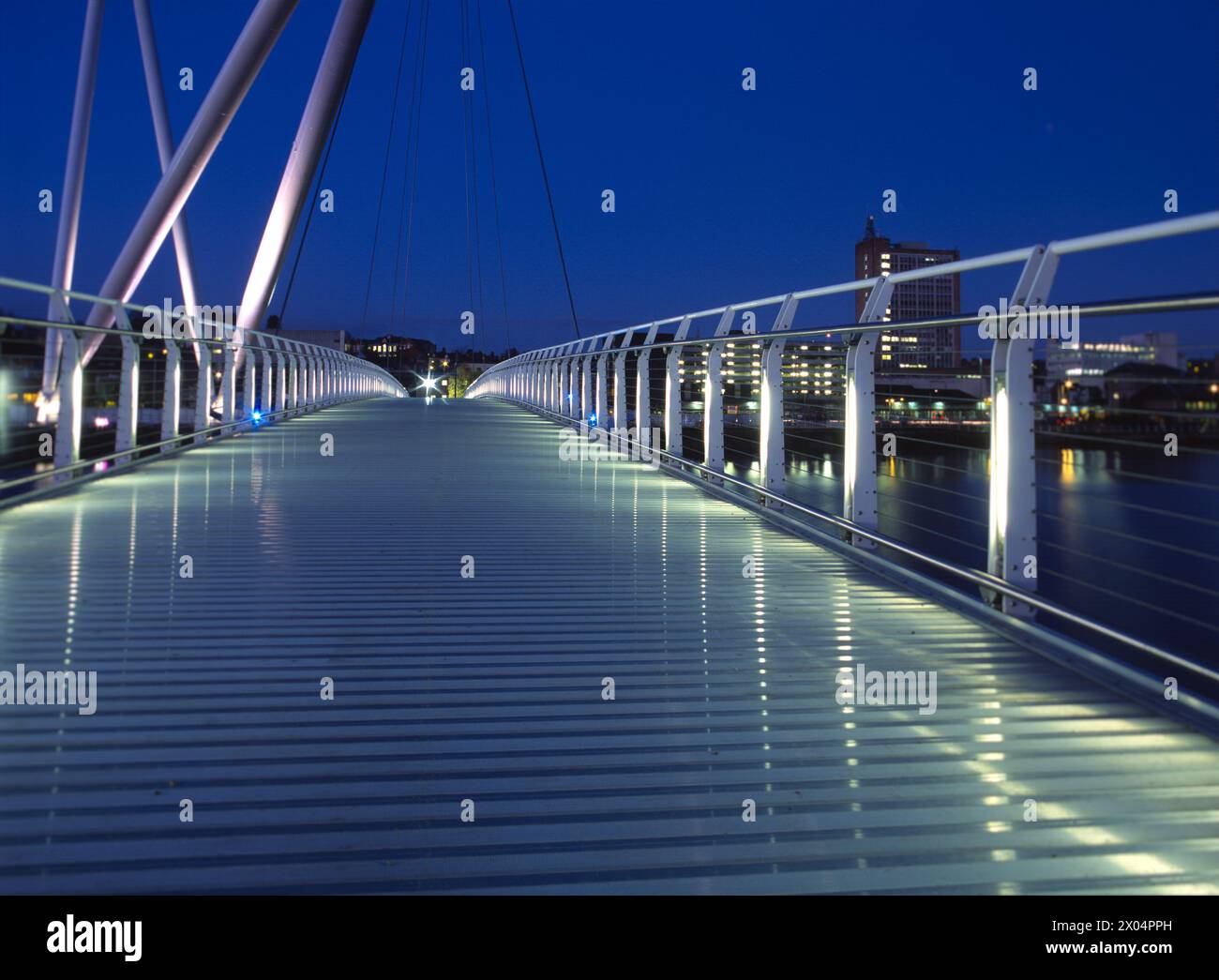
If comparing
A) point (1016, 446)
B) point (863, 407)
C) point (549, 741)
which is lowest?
point (549, 741)

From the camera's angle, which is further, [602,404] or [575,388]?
[575,388]

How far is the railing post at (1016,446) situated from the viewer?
4246mm

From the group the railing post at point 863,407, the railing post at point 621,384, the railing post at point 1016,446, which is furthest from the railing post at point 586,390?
the railing post at point 1016,446

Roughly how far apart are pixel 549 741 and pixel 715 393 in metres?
5.81

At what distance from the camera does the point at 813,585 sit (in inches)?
218

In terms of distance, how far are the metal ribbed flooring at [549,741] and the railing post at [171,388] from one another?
4.97 m

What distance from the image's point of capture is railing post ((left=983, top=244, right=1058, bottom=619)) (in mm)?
4246

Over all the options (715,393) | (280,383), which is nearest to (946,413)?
(715,393)

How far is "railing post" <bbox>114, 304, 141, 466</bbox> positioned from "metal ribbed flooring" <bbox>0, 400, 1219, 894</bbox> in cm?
387

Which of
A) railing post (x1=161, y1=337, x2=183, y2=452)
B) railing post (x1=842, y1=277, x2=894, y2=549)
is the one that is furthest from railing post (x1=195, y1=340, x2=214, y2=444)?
railing post (x1=842, y1=277, x2=894, y2=549)

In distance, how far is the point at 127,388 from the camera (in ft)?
32.3

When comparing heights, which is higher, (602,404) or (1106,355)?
(602,404)

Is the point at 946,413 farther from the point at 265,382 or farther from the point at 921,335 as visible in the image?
the point at 265,382
